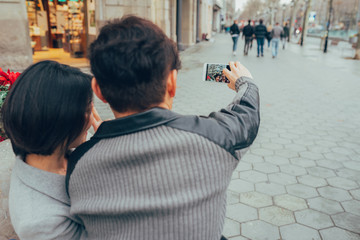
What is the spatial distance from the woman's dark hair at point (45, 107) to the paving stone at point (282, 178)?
2.90 meters

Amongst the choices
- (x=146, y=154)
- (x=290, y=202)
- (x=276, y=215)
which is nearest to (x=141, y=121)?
(x=146, y=154)

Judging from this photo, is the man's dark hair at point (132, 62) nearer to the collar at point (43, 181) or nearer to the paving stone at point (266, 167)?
the collar at point (43, 181)

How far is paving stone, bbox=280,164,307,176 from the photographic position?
3.72m

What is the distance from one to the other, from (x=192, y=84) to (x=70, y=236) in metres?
7.95

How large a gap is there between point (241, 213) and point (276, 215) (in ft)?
1.06

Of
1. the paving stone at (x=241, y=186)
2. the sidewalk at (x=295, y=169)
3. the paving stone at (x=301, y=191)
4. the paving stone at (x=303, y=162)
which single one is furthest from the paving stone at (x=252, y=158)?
the paving stone at (x=301, y=191)

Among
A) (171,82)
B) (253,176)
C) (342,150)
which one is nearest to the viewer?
(171,82)

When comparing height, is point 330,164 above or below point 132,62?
below

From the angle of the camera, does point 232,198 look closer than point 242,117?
No

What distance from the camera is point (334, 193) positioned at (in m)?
3.28

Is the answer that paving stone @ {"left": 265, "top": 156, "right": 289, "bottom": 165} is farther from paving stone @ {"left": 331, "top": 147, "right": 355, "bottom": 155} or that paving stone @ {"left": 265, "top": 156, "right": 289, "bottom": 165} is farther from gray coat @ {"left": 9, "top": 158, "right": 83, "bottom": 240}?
gray coat @ {"left": 9, "top": 158, "right": 83, "bottom": 240}

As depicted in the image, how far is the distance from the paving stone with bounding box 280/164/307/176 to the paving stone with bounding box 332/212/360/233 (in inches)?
33.1

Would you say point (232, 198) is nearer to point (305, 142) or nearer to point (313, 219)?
point (313, 219)

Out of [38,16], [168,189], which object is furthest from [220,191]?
[38,16]
